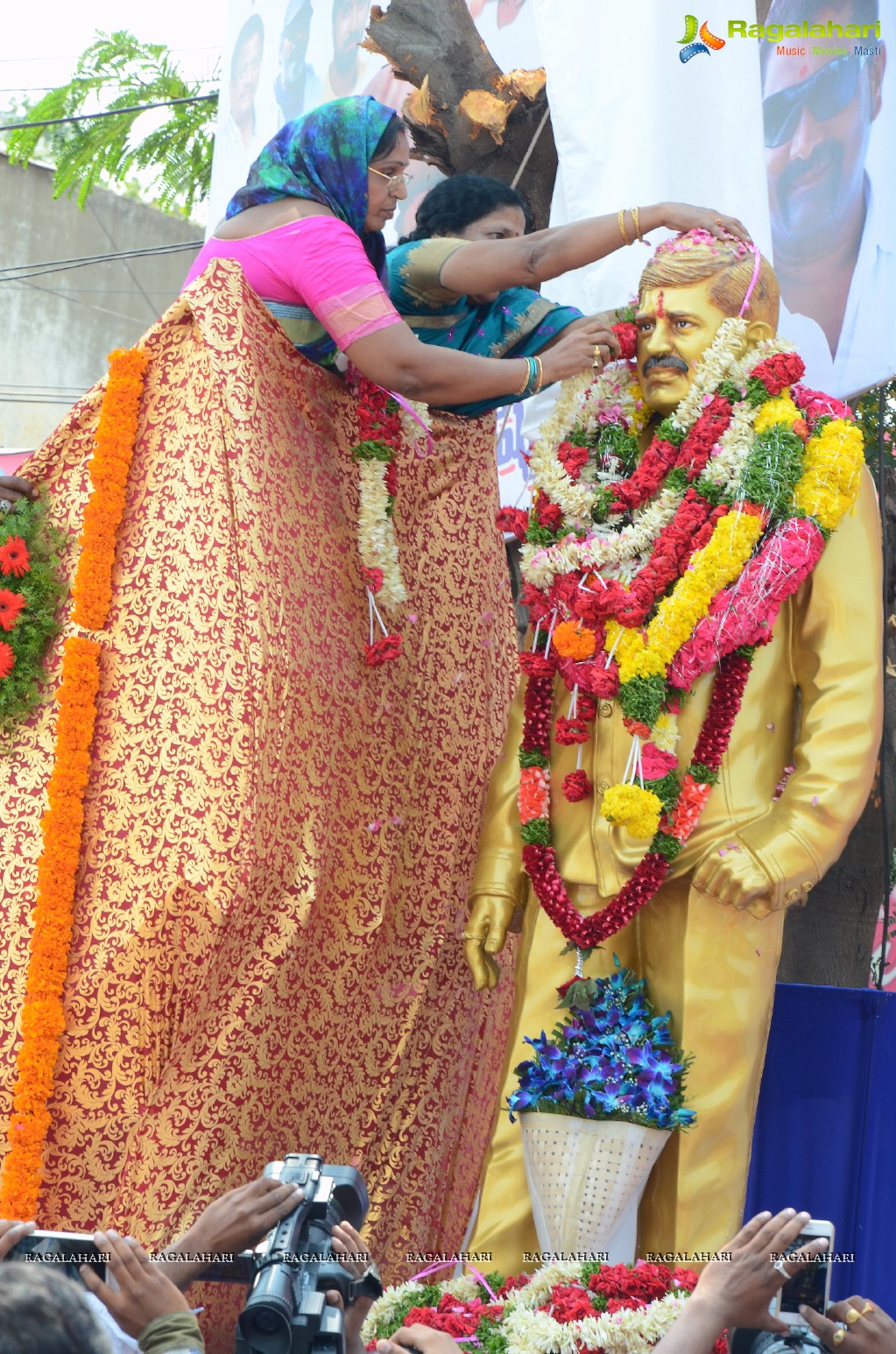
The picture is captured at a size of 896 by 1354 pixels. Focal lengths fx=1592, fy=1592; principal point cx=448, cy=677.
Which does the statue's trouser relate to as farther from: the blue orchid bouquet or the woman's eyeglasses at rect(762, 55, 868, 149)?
the woman's eyeglasses at rect(762, 55, 868, 149)

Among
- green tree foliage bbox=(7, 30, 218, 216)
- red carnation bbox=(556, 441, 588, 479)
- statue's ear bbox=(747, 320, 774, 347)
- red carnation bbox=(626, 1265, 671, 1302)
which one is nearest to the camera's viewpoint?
red carnation bbox=(626, 1265, 671, 1302)

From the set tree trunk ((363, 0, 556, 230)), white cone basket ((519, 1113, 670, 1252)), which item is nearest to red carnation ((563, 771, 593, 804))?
white cone basket ((519, 1113, 670, 1252))

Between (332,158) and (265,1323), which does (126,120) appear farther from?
(265,1323)

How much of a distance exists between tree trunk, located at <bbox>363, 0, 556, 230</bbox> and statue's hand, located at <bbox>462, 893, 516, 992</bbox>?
2.61 meters

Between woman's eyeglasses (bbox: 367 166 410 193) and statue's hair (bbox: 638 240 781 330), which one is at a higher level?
woman's eyeglasses (bbox: 367 166 410 193)

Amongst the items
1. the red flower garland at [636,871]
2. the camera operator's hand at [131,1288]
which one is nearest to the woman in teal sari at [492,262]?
the red flower garland at [636,871]

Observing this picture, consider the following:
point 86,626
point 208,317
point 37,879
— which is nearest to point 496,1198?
point 37,879

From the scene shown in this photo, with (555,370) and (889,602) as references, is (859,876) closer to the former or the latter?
(889,602)

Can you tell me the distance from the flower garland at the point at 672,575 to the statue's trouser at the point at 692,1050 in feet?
0.45

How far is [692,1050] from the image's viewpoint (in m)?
3.26

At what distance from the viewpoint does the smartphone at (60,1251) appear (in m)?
2.27

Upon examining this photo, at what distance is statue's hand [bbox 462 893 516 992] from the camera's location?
352 cm

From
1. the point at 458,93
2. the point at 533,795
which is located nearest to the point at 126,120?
the point at 458,93

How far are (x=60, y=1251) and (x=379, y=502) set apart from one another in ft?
6.92
